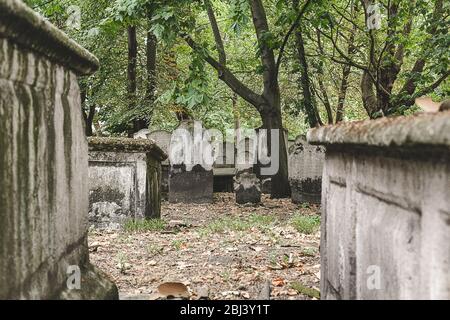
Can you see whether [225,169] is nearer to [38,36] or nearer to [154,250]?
[154,250]

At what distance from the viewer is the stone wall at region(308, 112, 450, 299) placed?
1479 mm

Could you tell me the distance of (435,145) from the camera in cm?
135

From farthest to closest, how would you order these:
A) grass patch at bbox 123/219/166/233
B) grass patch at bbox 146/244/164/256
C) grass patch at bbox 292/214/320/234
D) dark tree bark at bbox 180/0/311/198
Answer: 1. dark tree bark at bbox 180/0/311/198
2. grass patch at bbox 292/214/320/234
3. grass patch at bbox 123/219/166/233
4. grass patch at bbox 146/244/164/256

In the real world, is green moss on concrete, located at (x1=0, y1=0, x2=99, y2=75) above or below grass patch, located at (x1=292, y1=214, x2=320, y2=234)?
above

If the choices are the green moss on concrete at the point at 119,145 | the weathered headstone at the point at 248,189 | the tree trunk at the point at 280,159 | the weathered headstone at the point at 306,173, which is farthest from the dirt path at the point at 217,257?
Result: the tree trunk at the point at 280,159

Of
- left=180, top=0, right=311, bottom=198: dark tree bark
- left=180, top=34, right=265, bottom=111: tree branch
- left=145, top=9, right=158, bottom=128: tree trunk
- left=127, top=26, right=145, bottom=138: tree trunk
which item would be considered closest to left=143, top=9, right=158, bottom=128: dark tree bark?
left=145, top=9, right=158, bottom=128: tree trunk

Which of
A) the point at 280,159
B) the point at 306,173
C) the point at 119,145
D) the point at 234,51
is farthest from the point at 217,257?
the point at 234,51

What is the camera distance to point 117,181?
7234 millimetres

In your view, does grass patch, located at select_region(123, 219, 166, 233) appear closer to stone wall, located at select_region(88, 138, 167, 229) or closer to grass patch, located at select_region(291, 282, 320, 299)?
stone wall, located at select_region(88, 138, 167, 229)

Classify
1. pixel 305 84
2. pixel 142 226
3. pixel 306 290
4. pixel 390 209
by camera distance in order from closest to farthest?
pixel 390 209 → pixel 306 290 → pixel 142 226 → pixel 305 84

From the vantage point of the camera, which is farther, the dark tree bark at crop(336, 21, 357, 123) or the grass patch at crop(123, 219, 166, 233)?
the dark tree bark at crop(336, 21, 357, 123)

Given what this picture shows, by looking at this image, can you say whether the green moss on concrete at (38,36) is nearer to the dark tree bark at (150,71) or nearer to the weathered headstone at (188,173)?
the weathered headstone at (188,173)

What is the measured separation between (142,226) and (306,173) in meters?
5.30

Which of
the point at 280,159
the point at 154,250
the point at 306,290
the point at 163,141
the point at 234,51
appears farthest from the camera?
the point at 234,51
